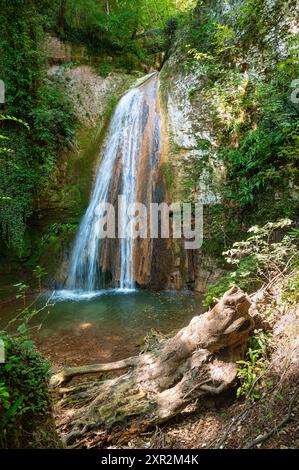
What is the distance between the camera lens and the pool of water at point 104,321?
16.0 feet

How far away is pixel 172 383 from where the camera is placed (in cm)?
310

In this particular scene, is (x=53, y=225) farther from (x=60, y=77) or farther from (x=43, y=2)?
(x=43, y=2)

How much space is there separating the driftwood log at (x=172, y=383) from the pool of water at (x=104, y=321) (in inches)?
57.5

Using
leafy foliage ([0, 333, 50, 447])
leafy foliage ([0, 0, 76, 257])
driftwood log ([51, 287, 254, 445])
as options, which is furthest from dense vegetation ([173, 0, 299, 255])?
leafy foliage ([0, 333, 50, 447])

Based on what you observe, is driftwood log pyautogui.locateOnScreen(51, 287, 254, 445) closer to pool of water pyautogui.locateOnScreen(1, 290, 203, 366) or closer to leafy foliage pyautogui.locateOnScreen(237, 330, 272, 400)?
leafy foliage pyautogui.locateOnScreen(237, 330, 272, 400)

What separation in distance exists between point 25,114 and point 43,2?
13.8ft

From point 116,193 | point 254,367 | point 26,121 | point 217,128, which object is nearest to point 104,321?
point 254,367

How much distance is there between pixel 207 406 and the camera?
2885mm

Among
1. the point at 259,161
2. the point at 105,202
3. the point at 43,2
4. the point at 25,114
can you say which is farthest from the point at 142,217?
the point at 43,2

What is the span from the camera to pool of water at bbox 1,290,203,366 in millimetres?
4883

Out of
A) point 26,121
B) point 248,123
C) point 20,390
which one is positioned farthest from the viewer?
point 26,121

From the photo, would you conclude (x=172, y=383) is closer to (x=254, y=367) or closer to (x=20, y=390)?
(x=254, y=367)

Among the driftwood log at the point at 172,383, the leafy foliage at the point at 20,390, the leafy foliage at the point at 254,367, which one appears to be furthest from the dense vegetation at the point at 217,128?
the leafy foliage at the point at 20,390

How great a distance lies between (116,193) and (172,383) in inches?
259
